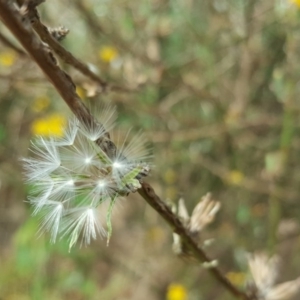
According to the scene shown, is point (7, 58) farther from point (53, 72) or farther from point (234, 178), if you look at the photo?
point (53, 72)

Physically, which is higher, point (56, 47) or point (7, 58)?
point (7, 58)

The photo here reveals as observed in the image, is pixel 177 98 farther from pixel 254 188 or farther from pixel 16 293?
pixel 16 293

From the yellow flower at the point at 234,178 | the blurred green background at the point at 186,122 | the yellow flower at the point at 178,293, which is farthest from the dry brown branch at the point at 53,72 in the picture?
the yellow flower at the point at 178,293

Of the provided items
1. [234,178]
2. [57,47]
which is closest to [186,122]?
[234,178]

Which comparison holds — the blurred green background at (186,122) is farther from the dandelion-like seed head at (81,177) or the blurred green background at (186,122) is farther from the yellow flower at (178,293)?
Result: the dandelion-like seed head at (81,177)

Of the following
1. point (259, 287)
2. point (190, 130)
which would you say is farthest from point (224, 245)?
point (259, 287)

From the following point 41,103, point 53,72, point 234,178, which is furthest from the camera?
point 41,103
